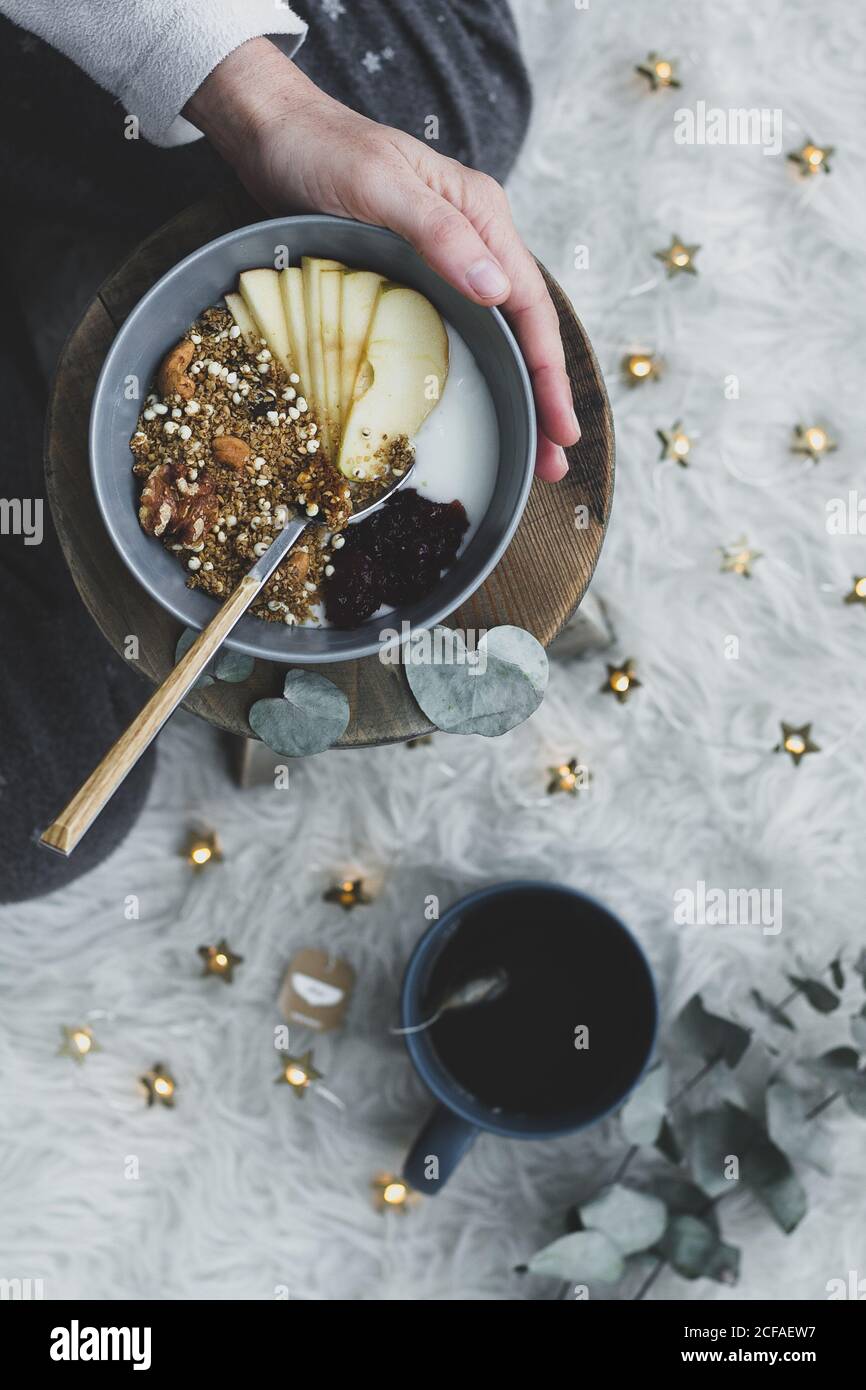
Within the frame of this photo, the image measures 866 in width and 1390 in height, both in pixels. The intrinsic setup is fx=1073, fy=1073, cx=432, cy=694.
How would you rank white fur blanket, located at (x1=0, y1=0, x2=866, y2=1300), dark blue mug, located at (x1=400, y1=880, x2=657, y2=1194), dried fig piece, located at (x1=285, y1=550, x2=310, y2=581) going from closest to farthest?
1. dried fig piece, located at (x1=285, y1=550, x2=310, y2=581)
2. dark blue mug, located at (x1=400, y1=880, x2=657, y2=1194)
3. white fur blanket, located at (x1=0, y1=0, x2=866, y2=1300)

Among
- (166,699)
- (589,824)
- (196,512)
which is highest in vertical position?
(196,512)

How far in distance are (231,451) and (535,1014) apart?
18.8 inches

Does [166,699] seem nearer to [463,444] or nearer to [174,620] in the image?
[174,620]

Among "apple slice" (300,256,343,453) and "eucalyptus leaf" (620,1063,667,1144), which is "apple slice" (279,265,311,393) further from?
"eucalyptus leaf" (620,1063,667,1144)

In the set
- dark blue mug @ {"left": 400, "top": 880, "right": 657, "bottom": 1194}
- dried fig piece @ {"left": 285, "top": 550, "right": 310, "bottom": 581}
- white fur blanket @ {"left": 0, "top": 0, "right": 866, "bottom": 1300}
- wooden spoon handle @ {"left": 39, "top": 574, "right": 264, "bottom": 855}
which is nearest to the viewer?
wooden spoon handle @ {"left": 39, "top": 574, "right": 264, "bottom": 855}

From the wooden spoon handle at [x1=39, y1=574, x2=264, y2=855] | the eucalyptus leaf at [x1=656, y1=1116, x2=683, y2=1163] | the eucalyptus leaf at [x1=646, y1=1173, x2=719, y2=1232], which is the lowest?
the eucalyptus leaf at [x1=646, y1=1173, x2=719, y2=1232]

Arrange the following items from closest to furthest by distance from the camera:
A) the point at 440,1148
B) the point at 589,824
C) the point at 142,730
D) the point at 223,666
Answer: the point at 142,730 → the point at 223,666 → the point at 440,1148 → the point at 589,824

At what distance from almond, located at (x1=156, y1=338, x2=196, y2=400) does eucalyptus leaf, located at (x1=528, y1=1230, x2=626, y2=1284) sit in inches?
25.4

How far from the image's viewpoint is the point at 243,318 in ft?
2.10

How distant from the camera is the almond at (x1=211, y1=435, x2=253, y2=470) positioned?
63 cm

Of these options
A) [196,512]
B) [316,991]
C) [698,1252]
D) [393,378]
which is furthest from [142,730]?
[698,1252]

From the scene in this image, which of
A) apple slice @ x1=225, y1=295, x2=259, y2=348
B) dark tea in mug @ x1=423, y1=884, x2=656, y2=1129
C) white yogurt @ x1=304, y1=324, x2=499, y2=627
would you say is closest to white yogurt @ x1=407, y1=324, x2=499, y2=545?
white yogurt @ x1=304, y1=324, x2=499, y2=627

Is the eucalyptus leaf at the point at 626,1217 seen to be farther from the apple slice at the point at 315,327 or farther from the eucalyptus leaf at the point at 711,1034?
the apple slice at the point at 315,327
